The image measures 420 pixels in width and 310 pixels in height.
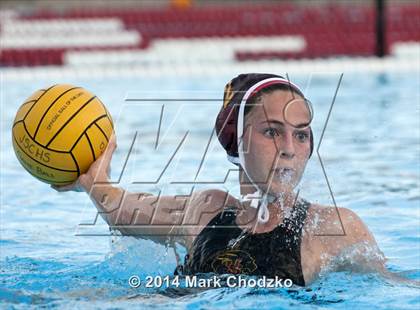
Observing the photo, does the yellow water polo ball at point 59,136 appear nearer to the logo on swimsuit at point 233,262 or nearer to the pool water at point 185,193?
the pool water at point 185,193

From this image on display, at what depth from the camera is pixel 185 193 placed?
18.1ft

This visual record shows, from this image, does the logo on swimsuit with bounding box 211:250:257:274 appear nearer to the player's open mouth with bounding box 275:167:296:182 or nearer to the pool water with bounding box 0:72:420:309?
the pool water with bounding box 0:72:420:309

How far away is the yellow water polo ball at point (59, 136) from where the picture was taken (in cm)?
330

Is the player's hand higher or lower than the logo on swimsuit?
higher

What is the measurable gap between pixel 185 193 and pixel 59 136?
7.44 ft

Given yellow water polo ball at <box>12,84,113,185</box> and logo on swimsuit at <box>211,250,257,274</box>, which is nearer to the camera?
logo on swimsuit at <box>211,250,257,274</box>

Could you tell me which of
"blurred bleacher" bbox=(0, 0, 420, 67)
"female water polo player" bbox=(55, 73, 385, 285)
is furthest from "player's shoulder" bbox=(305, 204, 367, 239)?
"blurred bleacher" bbox=(0, 0, 420, 67)

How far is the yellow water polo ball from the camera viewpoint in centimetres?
330

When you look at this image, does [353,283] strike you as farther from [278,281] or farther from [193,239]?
[193,239]

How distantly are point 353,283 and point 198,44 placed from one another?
1009cm

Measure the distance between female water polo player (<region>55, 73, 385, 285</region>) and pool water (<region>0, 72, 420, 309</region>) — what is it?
0.37 ft

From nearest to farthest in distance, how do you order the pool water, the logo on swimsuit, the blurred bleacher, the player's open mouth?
the player's open mouth < the logo on swimsuit < the pool water < the blurred bleacher

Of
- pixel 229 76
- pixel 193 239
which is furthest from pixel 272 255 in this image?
pixel 229 76

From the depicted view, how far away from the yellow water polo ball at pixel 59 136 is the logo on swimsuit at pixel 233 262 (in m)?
0.62
